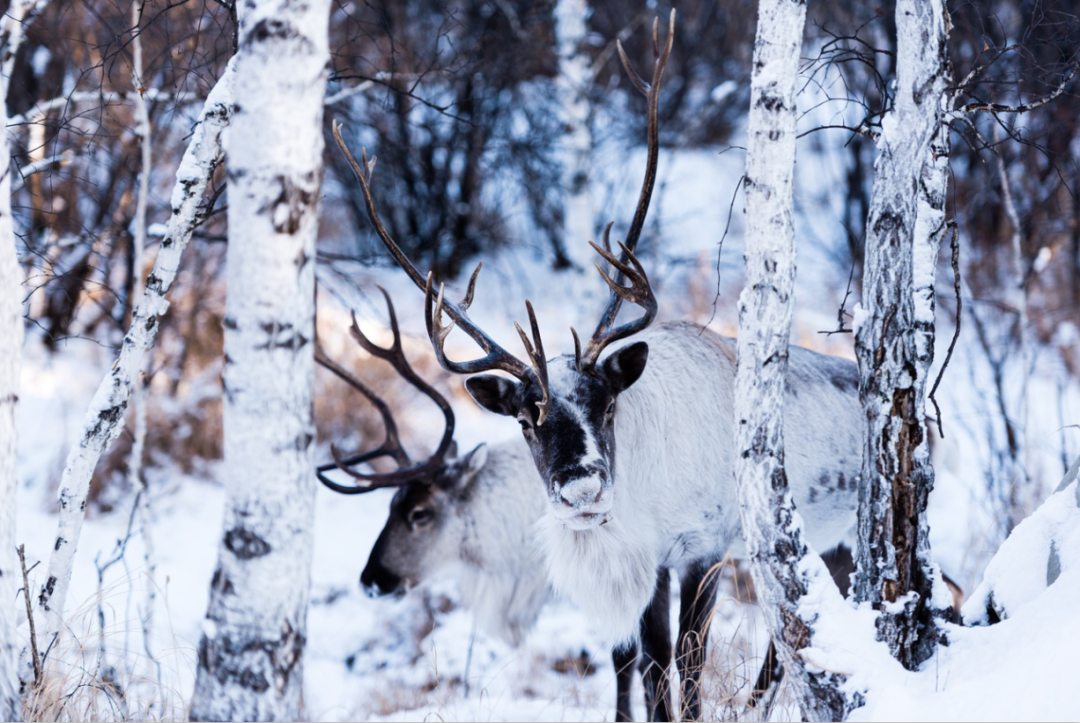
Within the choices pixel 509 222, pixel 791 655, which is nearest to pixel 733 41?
pixel 509 222

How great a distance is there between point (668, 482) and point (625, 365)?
466 millimetres

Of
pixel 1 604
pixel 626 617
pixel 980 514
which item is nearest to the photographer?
pixel 1 604

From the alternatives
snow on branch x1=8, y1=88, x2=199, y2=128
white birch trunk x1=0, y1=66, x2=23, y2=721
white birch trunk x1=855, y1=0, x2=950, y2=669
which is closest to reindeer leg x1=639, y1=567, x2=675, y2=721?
white birch trunk x1=855, y1=0, x2=950, y2=669

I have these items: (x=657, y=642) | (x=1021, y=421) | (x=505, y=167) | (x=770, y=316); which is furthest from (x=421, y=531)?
(x=505, y=167)

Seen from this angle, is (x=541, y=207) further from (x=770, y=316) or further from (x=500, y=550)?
(x=770, y=316)

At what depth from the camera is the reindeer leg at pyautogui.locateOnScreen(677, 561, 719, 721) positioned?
3.01m

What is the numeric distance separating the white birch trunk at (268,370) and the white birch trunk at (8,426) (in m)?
0.37

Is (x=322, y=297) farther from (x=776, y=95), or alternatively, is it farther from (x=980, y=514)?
(x=776, y=95)

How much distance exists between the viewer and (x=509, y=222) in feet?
34.0

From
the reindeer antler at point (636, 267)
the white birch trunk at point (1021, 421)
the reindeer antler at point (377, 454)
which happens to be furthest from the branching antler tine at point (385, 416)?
the white birch trunk at point (1021, 421)

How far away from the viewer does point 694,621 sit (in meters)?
3.17

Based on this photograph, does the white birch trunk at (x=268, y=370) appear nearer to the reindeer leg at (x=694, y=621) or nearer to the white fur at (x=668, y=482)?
the white fur at (x=668, y=482)

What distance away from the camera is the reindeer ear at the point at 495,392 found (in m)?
3.20

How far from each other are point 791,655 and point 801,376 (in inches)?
63.6
